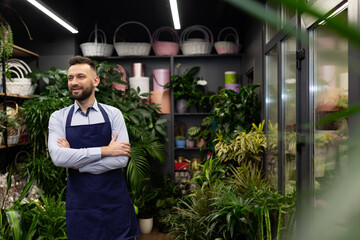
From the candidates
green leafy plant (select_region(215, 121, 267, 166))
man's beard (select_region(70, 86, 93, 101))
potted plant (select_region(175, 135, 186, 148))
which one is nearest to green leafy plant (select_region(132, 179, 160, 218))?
potted plant (select_region(175, 135, 186, 148))

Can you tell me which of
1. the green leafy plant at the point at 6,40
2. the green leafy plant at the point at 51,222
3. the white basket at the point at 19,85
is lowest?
the green leafy plant at the point at 51,222

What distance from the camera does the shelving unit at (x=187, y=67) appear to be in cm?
489

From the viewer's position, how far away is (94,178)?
7.40 feet

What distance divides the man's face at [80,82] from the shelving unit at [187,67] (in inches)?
101

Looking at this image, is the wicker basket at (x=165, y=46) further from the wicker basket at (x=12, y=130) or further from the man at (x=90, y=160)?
the man at (x=90, y=160)

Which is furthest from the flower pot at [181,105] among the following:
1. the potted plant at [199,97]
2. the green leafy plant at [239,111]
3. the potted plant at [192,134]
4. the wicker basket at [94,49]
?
the green leafy plant at [239,111]

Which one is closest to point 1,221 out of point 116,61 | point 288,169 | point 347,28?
point 288,169

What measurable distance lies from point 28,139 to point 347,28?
4.29m

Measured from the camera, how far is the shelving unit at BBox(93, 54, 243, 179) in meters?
4.89

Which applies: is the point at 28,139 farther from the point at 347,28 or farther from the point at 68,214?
the point at 347,28

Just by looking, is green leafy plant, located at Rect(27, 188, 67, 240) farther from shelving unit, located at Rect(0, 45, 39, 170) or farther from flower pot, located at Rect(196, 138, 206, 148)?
flower pot, located at Rect(196, 138, 206, 148)

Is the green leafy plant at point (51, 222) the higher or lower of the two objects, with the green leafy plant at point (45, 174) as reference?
lower

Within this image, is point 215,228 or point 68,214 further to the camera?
point 215,228

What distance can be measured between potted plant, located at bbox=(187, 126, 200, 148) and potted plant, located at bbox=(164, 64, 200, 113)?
317 millimetres
